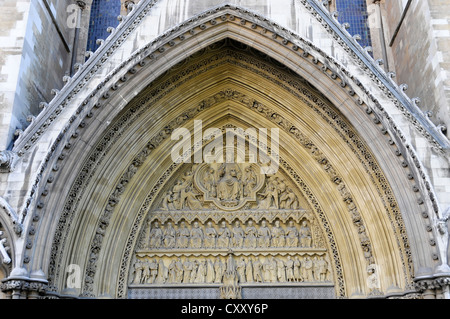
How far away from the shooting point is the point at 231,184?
10.2 metres

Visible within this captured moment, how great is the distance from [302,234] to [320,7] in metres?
4.19

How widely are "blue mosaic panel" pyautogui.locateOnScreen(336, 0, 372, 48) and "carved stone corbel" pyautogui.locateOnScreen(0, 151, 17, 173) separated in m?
7.78

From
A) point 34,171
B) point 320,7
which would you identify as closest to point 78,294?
point 34,171

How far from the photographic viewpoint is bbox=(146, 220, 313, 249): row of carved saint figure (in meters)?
9.71

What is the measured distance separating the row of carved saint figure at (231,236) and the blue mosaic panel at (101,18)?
479cm

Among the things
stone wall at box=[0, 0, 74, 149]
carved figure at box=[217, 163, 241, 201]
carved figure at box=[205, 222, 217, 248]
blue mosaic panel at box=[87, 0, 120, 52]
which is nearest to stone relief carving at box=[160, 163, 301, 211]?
carved figure at box=[217, 163, 241, 201]

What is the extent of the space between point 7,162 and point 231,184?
418cm

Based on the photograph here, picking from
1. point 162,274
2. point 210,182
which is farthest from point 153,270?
point 210,182

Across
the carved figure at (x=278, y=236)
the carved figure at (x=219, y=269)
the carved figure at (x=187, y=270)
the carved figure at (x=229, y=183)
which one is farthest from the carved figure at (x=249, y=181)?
the carved figure at (x=187, y=270)

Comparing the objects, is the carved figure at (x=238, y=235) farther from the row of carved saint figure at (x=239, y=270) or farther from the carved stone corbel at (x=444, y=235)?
the carved stone corbel at (x=444, y=235)

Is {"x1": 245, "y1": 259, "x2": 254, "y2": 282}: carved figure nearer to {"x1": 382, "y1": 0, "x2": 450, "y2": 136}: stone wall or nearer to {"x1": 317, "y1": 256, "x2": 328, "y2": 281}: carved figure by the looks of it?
{"x1": 317, "y1": 256, "x2": 328, "y2": 281}: carved figure

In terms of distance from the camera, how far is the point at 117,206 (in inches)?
373

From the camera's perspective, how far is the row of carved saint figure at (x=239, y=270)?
945 cm

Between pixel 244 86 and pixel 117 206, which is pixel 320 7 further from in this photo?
pixel 117 206
